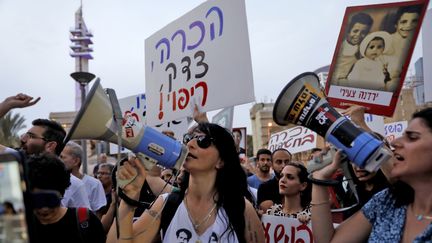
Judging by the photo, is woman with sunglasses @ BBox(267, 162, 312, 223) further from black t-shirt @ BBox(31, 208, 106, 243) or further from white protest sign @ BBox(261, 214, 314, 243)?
black t-shirt @ BBox(31, 208, 106, 243)

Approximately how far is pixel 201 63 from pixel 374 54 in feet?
4.94

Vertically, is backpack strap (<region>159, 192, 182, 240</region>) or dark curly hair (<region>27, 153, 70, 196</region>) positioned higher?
dark curly hair (<region>27, 153, 70, 196</region>)

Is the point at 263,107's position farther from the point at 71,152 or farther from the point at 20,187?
the point at 20,187

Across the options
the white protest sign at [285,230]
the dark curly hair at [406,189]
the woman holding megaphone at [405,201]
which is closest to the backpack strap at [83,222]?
the woman holding megaphone at [405,201]

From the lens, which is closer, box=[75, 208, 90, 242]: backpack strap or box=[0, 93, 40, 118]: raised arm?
box=[75, 208, 90, 242]: backpack strap

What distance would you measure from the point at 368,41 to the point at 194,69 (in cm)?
154

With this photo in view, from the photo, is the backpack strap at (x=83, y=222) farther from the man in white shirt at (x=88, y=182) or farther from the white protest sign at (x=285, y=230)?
the man in white shirt at (x=88, y=182)

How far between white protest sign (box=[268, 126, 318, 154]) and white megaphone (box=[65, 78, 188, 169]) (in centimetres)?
510

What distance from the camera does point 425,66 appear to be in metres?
A: 4.02

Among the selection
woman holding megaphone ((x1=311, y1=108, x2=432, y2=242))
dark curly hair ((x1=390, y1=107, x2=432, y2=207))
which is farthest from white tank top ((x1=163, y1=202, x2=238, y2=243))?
dark curly hair ((x1=390, y1=107, x2=432, y2=207))

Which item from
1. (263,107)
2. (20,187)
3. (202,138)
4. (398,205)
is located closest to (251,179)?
(202,138)

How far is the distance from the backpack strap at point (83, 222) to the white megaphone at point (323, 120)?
3.58ft

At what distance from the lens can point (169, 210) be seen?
91.4 inches

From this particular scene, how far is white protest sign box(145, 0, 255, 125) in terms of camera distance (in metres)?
3.74
